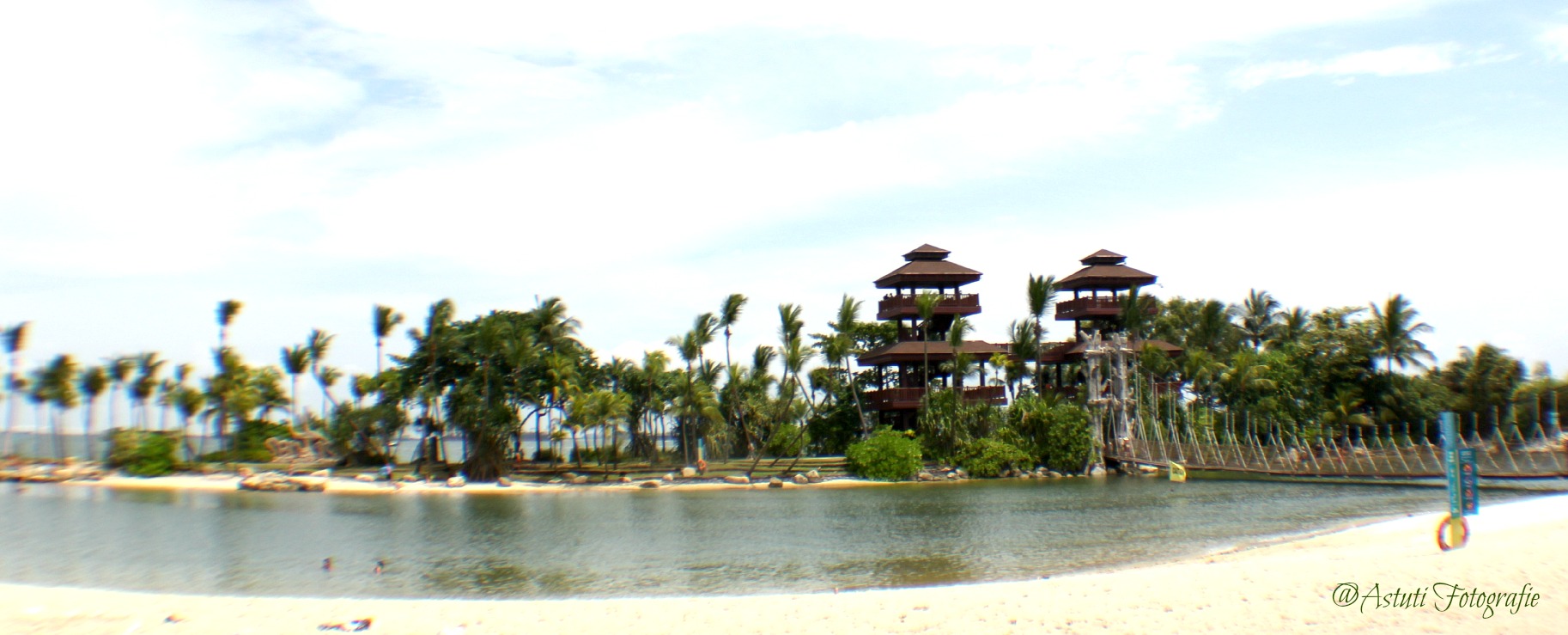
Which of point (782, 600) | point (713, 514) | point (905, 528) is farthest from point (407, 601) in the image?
point (713, 514)

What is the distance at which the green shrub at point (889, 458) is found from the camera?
53.8m

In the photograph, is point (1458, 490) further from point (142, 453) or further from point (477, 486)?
point (142, 453)

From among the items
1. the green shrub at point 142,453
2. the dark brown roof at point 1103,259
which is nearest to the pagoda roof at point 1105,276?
the dark brown roof at point 1103,259

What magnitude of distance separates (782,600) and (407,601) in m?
6.83

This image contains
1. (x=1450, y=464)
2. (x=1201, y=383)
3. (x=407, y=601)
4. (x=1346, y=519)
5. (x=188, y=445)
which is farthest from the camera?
(x=188, y=445)

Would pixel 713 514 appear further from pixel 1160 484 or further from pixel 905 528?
pixel 1160 484

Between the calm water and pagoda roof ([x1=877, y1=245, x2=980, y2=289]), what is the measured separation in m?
19.5

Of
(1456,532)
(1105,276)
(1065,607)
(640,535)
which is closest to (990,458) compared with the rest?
(1105,276)

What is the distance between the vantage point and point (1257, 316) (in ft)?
247

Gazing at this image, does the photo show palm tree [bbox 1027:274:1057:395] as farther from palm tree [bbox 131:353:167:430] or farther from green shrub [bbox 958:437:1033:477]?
palm tree [bbox 131:353:167:430]

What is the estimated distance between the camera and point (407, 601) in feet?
57.8

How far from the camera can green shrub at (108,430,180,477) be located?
6028 centimetres

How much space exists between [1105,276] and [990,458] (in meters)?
18.2

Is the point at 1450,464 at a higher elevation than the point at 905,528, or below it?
higher
